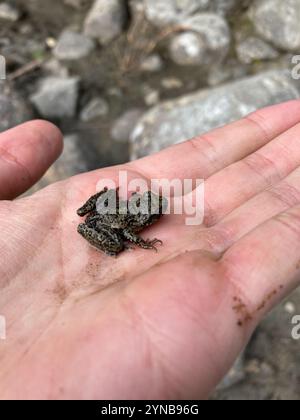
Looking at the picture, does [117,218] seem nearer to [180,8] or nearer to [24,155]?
[24,155]

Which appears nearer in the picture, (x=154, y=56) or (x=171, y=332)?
(x=171, y=332)

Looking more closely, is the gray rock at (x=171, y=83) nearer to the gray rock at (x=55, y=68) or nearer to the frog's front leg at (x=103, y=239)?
the gray rock at (x=55, y=68)

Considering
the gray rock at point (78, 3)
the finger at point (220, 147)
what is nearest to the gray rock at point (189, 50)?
the gray rock at point (78, 3)

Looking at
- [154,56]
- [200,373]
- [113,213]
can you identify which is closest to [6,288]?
[113,213]

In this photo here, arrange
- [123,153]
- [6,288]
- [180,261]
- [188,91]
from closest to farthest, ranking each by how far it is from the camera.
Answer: [180,261] < [6,288] < [123,153] < [188,91]

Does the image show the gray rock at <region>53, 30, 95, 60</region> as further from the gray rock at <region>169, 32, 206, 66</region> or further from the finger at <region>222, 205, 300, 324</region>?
the finger at <region>222, 205, 300, 324</region>

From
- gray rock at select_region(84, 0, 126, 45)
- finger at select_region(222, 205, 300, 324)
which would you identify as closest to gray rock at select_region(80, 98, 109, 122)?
gray rock at select_region(84, 0, 126, 45)
